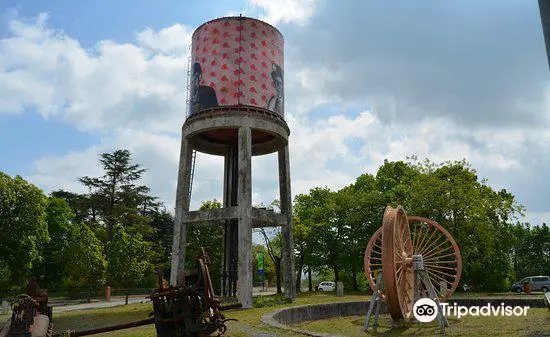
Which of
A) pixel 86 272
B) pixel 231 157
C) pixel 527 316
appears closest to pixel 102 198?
pixel 86 272

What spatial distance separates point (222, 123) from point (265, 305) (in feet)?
33.8

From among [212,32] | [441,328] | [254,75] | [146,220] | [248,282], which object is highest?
[212,32]

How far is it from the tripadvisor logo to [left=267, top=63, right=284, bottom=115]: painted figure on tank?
14511mm

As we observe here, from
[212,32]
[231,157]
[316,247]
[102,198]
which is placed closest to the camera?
[212,32]

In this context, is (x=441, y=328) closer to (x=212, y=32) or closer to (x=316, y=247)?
(x=212, y=32)

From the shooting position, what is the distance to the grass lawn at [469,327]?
49.2 ft

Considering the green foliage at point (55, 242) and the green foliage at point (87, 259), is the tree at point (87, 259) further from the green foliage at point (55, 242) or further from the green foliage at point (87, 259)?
the green foliage at point (55, 242)

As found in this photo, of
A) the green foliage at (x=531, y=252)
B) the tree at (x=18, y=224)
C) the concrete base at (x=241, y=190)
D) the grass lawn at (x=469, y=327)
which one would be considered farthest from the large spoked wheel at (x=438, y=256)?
the green foliage at (x=531, y=252)

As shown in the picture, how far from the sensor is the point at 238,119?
27375 millimetres

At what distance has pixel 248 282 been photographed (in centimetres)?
2552

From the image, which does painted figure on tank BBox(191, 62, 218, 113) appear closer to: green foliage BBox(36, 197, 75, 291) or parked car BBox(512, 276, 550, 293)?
green foliage BBox(36, 197, 75, 291)

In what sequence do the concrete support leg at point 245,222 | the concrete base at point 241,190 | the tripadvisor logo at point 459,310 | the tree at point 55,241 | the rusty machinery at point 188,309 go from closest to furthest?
1. the rusty machinery at point 188,309
2. the tripadvisor logo at point 459,310
3. the concrete support leg at point 245,222
4. the concrete base at point 241,190
5. the tree at point 55,241

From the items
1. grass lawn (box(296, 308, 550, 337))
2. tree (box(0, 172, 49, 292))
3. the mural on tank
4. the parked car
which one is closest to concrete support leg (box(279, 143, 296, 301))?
the mural on tank

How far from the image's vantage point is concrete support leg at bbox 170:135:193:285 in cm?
2762
